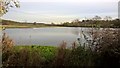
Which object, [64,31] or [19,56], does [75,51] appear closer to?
[19,56]

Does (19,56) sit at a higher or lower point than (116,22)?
lower

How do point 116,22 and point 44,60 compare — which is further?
point 116,22

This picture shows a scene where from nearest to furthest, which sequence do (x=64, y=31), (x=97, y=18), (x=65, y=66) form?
(x=65, y=66) → (x=97, y=18) → (x=64, y=31)

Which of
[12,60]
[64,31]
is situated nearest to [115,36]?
[12,60]

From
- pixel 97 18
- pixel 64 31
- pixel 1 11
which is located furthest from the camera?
pixel 64 31

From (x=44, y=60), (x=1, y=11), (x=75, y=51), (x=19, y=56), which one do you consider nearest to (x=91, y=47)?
(x=75, y=51)

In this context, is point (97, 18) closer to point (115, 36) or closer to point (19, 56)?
point (115, 36)

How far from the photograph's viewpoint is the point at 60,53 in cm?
923

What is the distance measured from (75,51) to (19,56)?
5.40 feet

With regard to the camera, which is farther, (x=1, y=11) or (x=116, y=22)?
(x=116, y=22)

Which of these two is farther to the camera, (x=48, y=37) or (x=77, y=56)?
(x=48, y=37)

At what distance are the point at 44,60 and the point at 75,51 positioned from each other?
3.16ft

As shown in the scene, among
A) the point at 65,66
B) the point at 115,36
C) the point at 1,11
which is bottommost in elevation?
the point at 65,66

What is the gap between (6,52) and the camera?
9625 mm
